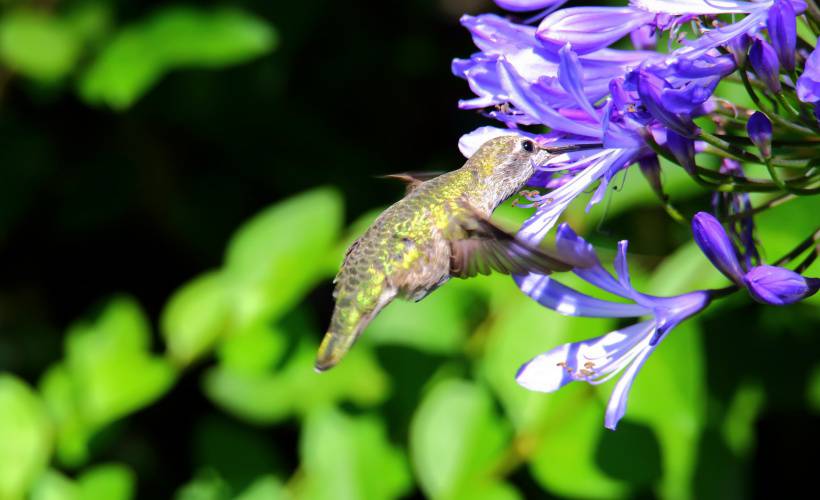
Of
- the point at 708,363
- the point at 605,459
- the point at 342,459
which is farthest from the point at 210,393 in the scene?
the point at 708,363

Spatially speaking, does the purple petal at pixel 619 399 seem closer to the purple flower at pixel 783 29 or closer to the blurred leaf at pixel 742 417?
the purple flower at pixel 783 29

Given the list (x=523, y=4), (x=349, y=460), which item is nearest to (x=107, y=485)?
(x=349, y=460)

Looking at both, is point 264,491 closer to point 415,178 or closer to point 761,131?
point 415,178

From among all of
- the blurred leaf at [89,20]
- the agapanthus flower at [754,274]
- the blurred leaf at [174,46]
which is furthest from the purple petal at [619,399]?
the blurred leaf at [89,20]

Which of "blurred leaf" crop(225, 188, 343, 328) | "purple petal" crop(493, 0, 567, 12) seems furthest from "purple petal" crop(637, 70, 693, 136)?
"blurred leaf" crop(225, 188, 343, 328)

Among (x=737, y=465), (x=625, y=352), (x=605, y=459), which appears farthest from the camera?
(x=737, y=465)

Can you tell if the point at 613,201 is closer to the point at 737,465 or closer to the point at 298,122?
the point at 737,465
